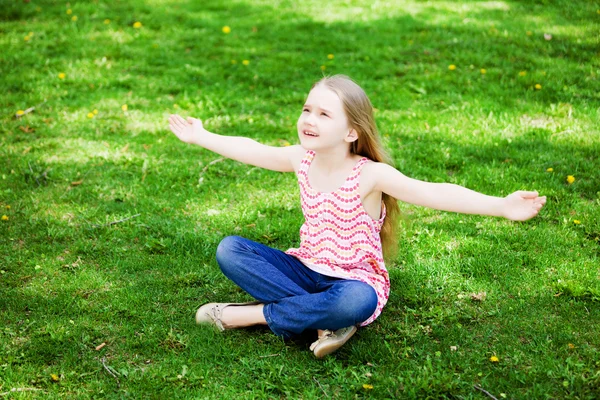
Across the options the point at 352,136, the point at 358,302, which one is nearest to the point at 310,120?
the point at 352,136

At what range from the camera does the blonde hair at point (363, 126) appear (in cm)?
318

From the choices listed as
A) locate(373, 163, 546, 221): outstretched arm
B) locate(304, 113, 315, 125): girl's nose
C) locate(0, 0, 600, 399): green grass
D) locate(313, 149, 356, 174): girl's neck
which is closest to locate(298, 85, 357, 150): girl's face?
locate(304, 113, 315, 125): girl's nose

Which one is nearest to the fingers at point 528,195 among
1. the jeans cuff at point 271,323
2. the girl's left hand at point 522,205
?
the girl's left hand at point 522,205

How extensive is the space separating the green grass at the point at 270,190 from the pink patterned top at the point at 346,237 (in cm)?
31

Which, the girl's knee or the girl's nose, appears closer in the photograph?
the girl's knee

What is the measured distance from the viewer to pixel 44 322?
133 inches

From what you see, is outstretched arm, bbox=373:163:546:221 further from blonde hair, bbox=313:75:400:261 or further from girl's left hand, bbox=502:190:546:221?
blonde hair, bbox=313:75:400:261

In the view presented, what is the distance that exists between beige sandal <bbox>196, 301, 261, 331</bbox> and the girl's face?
2.87ft

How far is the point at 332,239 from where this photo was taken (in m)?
3.29

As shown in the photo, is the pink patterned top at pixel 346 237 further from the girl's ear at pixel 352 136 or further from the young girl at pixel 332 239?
the girl's ear at pixel 352 136

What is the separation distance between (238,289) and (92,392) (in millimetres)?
1070

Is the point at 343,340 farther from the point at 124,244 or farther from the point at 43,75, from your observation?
the point at 43,75

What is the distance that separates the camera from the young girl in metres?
3.06

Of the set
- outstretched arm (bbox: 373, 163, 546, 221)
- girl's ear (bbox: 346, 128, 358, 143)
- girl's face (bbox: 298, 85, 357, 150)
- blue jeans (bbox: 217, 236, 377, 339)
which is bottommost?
blue jeans (bbox: 217, 236, 377, 339)
